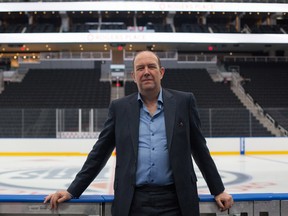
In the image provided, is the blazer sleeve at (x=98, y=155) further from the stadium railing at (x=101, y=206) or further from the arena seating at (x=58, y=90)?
the arena seating at (x=58, y=90)

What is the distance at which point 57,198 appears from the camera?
6.77ft

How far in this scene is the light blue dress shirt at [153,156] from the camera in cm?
200

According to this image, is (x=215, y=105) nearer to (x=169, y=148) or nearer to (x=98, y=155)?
(x=98, y=155)

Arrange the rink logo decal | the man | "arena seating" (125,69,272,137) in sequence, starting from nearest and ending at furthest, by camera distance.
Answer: the man → the rink logo decal → "arena seating" (125,69,272,137)

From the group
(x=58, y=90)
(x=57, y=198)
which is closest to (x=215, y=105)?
(x=58, y=90)

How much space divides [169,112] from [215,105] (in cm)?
1951

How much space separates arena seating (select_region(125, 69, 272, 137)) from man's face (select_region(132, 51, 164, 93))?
13495 mm

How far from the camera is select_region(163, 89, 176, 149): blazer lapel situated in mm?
2002

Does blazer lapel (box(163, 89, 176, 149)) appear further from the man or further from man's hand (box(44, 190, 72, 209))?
man's hand (box(44, 190, 72, 209))

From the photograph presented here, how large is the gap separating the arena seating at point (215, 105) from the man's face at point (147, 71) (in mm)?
13495

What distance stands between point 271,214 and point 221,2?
27587mm

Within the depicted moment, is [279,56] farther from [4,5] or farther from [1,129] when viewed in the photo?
[1,129]

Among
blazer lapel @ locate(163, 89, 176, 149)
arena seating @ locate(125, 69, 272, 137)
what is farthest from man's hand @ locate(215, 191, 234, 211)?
arena seating @ locate(125, 69, 272, 137)

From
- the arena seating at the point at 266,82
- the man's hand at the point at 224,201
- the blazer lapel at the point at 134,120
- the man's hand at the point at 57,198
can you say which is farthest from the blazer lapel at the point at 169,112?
the arena seating at the point at 266,82
